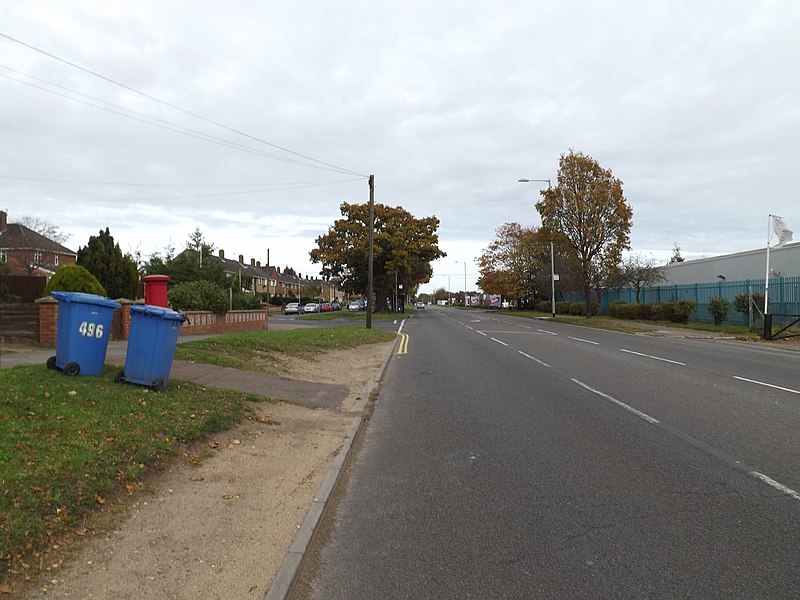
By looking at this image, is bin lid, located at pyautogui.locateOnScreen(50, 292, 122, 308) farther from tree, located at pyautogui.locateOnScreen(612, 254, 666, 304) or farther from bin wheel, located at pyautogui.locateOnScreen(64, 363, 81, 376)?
tree, located at pyautogui.locateOnScreen(612, 254, 666, 304)

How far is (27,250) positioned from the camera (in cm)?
5406

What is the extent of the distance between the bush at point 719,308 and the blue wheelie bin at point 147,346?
100 feet

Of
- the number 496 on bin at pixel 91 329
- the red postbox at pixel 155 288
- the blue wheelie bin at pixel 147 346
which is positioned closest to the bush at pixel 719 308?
the red postbox at pixel 155 288

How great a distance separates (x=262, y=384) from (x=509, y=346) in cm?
→ 1191

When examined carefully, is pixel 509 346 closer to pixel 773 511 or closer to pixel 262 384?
pixel 262 384

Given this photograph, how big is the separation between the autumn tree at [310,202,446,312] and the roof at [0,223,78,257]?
2277 centimetres

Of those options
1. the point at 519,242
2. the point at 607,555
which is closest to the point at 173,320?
the point at 607,555

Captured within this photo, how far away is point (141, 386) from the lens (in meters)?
7.86

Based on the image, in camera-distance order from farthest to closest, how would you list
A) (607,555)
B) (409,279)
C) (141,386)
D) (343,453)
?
(409,279) → (141,386) → (343,453) → (607,555)

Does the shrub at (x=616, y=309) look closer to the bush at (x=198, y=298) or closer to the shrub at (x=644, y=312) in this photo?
the shrub at (x=644, y=312)

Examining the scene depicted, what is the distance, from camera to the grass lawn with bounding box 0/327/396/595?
3.76m

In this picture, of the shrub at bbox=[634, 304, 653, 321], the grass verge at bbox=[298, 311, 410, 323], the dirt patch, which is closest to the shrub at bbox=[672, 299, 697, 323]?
the shrub at bbox=[634, 304, 653, 321]

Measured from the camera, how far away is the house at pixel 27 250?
52875 mm

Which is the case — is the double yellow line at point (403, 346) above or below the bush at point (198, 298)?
below
